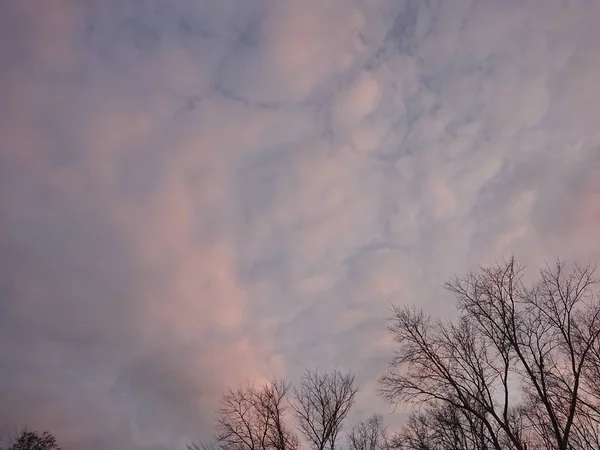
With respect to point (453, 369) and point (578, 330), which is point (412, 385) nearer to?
point (453, 369)

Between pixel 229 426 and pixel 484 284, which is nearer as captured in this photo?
pixel 484 284

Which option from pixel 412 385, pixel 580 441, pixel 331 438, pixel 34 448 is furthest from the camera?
pixel 34 448

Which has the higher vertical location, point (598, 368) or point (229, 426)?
point (229, 426)

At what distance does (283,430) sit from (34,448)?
105 ft

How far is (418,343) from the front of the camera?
23.0 meters

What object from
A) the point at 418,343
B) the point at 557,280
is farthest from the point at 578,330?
the point at 418,343

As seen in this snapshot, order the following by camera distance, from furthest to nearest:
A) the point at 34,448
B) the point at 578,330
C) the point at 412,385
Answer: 1. the point at 34,448
2. the point at 412,385
3. the point at 578,330

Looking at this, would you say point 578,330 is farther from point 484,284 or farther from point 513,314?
point 484,284

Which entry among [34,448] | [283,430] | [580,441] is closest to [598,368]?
[580,441]

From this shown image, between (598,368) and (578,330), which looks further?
(598,368)

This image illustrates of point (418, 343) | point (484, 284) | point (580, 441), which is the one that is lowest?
point (580, 441)

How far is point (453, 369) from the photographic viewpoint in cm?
2234

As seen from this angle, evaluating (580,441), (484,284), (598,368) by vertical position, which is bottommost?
(580,441)

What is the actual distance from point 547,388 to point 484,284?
226 inches
